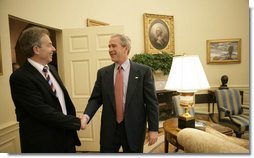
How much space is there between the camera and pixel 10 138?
64.6 inches

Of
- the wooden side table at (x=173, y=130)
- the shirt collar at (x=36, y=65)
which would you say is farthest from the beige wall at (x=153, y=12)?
the wooden side table at (x=173, y=130)

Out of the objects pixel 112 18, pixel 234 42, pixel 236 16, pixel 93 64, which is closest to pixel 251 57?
pixel 234 42

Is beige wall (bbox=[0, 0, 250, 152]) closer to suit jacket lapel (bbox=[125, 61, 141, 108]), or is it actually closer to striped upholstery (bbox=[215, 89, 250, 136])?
striped upholstery (bbox=[215, 89, 250, 136])

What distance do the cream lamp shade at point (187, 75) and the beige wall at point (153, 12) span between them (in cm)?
6

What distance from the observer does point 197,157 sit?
4.94ft

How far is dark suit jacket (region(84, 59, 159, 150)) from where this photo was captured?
1.66 m

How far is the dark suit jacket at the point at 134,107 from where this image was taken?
1.66 metres

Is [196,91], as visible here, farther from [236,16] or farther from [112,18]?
[112,18]

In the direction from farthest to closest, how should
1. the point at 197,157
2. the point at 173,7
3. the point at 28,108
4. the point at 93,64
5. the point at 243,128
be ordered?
the point at 93,64 → the point at 173,7 → the point at 243,128 → the point at 197,157 → the point at 28,108

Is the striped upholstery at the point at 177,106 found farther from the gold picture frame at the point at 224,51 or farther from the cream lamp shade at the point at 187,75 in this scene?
the gold picture frame at the point at 224,51

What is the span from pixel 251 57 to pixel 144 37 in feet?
2.89

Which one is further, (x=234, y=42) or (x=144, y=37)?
(x=144, y=37)

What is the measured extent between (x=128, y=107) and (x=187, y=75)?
58 cm

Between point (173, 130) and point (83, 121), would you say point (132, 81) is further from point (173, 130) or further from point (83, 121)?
point (173, 130)
